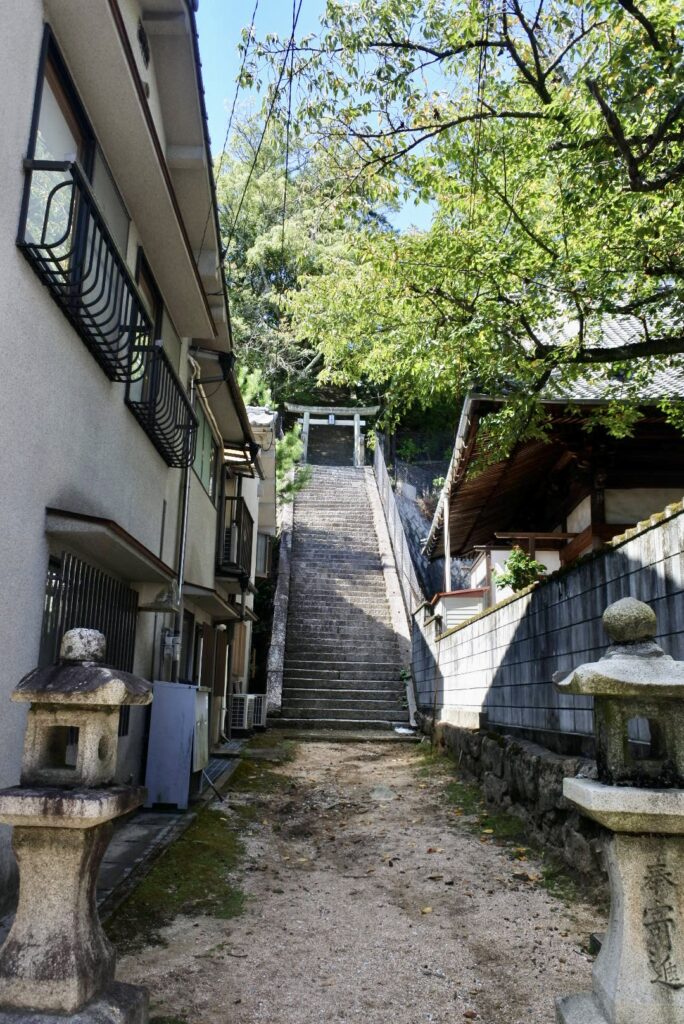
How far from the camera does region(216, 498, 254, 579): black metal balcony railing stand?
12850 mm

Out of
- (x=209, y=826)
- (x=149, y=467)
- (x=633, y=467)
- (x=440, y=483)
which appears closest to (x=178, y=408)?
(x=149, y=467)

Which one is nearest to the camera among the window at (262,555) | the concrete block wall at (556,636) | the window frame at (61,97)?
the window frame at (61,97)

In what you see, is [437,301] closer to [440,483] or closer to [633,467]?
[633,467]

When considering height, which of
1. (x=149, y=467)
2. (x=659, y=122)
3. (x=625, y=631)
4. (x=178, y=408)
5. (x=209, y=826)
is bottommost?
(x=209, y=826)

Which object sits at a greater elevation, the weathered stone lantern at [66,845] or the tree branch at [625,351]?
the tree branch at [625,351]

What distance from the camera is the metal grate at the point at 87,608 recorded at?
17.4ft

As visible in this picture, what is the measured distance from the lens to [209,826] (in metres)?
7.63

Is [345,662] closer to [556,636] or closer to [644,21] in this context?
[556,636]

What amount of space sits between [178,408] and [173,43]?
3633 mm

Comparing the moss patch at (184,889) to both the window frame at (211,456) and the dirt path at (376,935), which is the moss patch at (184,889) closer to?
the dirt path at (376,935)

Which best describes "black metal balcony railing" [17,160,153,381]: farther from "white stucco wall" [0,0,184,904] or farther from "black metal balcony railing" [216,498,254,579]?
"black metal balcony railing" [216,498,254,579]

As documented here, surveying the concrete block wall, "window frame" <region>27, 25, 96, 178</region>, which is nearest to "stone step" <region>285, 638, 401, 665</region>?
the concrete block wall

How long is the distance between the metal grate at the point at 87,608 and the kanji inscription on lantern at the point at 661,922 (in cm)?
347

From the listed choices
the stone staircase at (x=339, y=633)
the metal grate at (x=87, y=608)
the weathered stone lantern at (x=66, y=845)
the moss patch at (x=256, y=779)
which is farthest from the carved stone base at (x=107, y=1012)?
the stone staircase at (x=339, y=633)
